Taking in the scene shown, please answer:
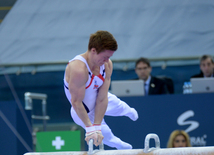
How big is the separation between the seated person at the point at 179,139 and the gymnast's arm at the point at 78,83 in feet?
5.32

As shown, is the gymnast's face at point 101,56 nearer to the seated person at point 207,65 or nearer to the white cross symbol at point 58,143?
the white cross symbol at point 58,143

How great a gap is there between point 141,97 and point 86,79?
1.81 metres

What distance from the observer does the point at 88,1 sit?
621cm

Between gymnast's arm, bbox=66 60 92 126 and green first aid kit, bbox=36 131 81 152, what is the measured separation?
7.12 feet

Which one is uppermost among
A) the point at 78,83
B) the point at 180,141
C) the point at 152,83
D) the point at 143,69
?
the point at 143,69

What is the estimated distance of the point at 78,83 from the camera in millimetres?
2688

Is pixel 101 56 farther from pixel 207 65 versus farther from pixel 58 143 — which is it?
pixel 207 65

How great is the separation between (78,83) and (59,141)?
243 cm

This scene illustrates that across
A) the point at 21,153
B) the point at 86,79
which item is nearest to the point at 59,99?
the point at 21,153

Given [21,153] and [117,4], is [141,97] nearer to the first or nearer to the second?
→ [21,153]

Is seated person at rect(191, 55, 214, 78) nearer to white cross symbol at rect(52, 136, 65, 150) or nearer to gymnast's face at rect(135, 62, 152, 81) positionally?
gymnast's face at rect(135, 62, 152, 81)

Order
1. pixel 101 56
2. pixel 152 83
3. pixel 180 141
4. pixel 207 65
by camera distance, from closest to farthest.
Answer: pixel 101 56 → pixel 180 141 → pixel 152 83 → pixel 207 65

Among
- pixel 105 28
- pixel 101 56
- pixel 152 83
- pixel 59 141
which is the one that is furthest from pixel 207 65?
pixel 101 56

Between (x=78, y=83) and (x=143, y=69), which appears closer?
(x=78, y=83)
